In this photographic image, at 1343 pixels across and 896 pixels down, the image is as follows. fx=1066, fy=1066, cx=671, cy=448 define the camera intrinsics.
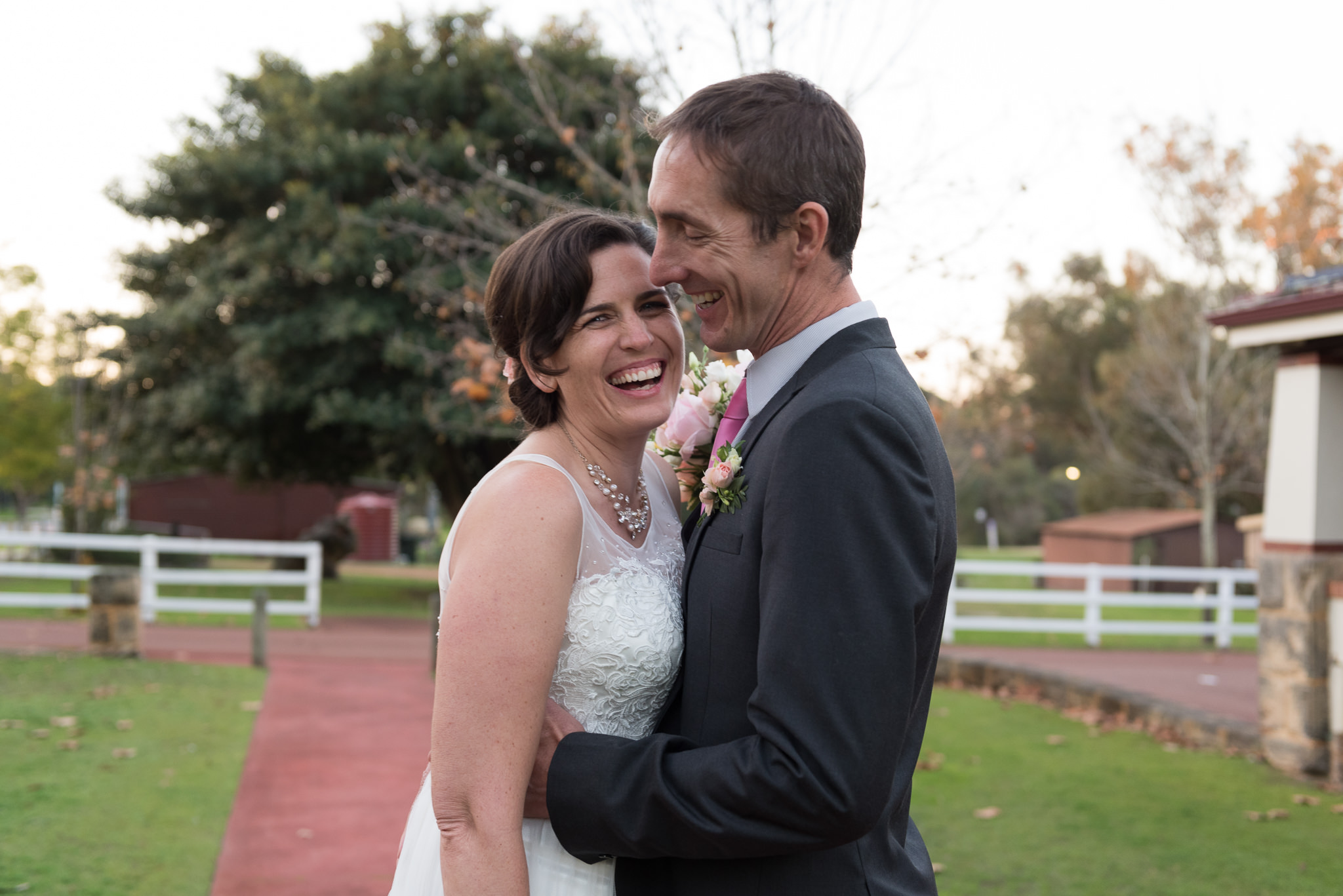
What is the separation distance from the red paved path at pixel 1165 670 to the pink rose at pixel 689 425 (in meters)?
10.1

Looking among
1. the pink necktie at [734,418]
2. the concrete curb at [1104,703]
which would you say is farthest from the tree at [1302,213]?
the pink necktie at [734,418]

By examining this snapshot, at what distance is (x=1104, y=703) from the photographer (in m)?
10.4

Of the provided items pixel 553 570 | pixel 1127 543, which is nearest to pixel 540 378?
pixel 553 570

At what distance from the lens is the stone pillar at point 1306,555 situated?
26.3 ft

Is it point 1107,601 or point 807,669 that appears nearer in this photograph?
point 807,669

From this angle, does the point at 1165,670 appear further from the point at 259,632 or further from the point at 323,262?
the point at 323,262

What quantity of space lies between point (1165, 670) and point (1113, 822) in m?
8.11

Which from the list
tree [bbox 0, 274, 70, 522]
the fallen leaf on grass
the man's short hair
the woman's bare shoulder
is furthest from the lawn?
tree [bbox 0, 274, 70, 522]

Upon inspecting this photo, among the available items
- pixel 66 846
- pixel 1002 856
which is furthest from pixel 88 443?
pixel 1002 856

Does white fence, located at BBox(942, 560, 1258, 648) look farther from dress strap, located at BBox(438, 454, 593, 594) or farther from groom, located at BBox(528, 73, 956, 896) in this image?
groom, located at BBox(528, 73, 956, 896)

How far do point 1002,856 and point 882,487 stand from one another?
213 inches

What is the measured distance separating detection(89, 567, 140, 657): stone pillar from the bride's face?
11.3 m

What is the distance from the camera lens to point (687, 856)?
164 cm

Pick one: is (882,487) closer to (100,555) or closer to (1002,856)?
(1002,856)
